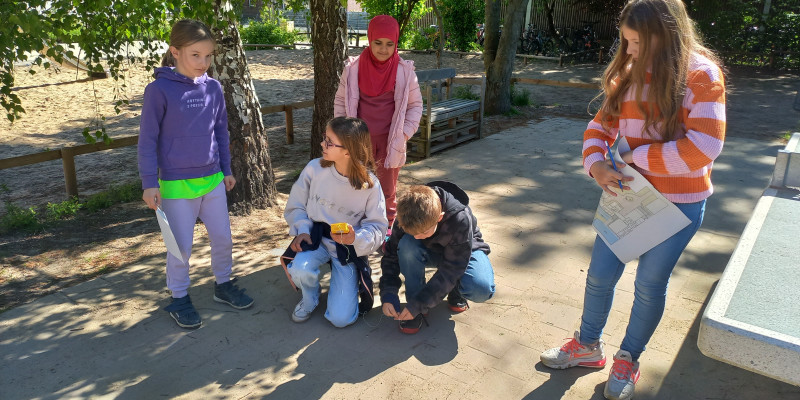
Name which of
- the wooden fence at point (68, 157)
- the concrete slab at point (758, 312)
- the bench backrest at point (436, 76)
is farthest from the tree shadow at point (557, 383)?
the bench backrest at point (436, 76)

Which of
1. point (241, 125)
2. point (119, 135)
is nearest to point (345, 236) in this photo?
point (241, 125)

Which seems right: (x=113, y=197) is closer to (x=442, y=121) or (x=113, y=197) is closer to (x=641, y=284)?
(x=442, y=121)

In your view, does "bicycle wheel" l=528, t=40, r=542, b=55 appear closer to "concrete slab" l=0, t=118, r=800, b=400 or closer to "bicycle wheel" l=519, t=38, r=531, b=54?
"bicycle wheel" l=519, t=38, r=531, b=54

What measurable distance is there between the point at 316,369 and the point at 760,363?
79.2 inches

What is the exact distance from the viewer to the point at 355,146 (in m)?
3.58

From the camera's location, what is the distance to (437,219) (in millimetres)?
3191

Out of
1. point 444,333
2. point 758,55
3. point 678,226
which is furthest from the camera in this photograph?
point 758,55

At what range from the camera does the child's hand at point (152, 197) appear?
3.23 meters

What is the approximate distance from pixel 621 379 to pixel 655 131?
1155 millimetres

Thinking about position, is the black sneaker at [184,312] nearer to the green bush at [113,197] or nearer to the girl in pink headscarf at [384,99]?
the girl in pink headscarf at [384,99]

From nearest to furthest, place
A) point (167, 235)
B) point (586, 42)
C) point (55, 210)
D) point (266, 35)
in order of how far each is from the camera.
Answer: point (167, 235) → point (55, 210) → point (586, 42) → point (266, 35)

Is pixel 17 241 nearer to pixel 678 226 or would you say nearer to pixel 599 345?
pixel 599 345

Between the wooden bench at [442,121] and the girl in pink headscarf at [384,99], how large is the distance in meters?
3.08

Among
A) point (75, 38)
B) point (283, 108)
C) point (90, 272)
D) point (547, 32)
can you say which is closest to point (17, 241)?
point (90, 272)
